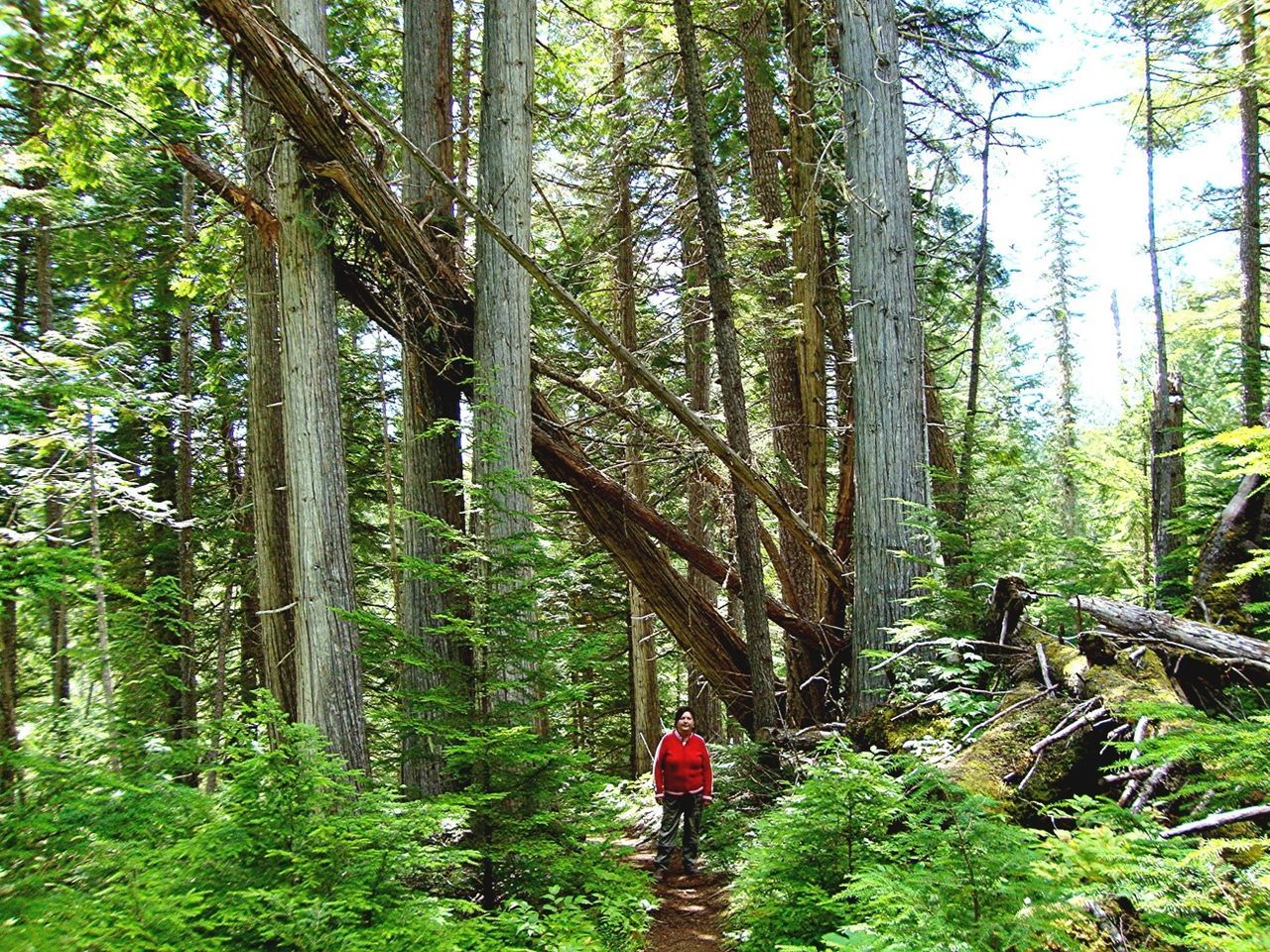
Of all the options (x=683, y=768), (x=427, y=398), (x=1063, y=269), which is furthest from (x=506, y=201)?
(x=1063, y=269)

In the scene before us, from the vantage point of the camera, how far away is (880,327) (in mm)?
6867

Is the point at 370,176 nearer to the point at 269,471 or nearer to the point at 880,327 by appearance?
the point at 269,471

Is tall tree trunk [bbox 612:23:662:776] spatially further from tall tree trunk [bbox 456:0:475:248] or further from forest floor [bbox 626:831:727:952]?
forest floor [bbox 626:831:727:952]

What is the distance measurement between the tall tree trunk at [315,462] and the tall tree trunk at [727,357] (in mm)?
3294

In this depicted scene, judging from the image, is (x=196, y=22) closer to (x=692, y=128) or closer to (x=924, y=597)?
(x=692, y=128)

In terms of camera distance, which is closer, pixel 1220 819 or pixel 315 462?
pixel 1220 819

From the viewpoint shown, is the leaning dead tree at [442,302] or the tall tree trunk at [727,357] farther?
the tall tree trunk at [727,357]

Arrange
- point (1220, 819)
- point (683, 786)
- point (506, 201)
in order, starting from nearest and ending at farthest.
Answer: point (1220, 819) < point (506, 201) < point (683, 786)

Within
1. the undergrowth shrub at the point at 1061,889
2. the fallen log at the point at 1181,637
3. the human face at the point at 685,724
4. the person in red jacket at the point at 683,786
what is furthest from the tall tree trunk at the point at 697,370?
the undergrowth shrub at the point at 1061,889

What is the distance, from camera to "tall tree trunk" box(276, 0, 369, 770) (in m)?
6.02

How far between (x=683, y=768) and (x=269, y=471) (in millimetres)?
5089

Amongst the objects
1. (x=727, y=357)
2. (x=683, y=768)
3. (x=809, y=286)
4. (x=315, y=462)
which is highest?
(x=809, y=286)

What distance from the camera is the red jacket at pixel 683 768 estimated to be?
7.38 meters

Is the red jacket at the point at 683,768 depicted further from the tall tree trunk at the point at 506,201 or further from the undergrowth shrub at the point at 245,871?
the undergrowth shrub at the point at 245,871
